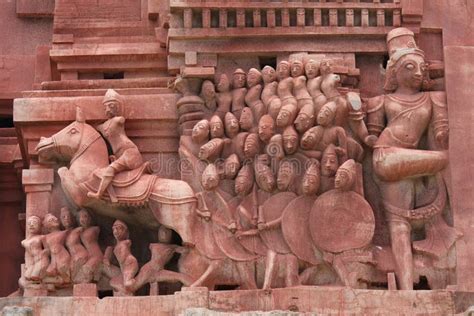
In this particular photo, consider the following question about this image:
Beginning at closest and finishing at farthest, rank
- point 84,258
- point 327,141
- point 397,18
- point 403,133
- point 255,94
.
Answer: point 84,258 < point 327,141 < point 403,133 < point 255,94 < point 397,18

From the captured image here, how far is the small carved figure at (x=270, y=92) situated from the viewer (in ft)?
74.7

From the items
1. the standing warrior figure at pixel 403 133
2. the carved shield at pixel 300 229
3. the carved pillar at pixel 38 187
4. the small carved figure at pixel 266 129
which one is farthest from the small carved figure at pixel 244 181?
the carved pillar at pixel 38 187

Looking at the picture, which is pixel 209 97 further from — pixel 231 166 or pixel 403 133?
pixel 403 133

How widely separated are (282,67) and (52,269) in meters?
3.41

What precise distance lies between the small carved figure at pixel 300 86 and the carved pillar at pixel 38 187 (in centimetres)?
290

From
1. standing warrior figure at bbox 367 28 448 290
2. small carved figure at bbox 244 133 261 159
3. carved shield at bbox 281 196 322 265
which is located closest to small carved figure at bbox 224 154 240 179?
small carved figure at bbox 244 133 261 159

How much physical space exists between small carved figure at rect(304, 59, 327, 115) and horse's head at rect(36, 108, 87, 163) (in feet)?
8.46

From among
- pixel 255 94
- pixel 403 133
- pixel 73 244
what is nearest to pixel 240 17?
pixel 255 94

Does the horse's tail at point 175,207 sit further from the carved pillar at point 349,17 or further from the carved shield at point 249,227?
the carved pillar at point 349,17

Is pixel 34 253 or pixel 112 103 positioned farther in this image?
pixel 112 103

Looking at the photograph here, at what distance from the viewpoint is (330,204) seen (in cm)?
2253

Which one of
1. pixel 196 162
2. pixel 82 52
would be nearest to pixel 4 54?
pixel 82 52

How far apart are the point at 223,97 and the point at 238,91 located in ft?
0.61

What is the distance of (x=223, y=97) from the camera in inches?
914
